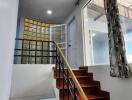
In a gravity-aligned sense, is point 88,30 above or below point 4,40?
above

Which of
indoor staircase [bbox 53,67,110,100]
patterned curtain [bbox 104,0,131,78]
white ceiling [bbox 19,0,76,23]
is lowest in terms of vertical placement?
indoor staircase [bbox 53,67,110,100]

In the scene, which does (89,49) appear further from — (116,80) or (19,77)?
(19,77)

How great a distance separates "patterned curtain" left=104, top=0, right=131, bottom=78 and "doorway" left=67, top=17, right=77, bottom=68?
9.07 ft

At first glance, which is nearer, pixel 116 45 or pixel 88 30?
pixel 116 45

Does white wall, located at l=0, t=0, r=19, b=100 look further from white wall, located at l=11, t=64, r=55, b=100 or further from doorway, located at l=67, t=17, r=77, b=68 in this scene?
doorway, located at l=67, t=17, r=77, b=68

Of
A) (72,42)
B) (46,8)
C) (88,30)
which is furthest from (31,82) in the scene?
(46,8)

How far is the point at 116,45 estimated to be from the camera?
2.34m

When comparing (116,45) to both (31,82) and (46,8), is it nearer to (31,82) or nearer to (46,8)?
(31,82)

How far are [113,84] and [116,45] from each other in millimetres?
797

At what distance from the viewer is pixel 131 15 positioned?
2.59m

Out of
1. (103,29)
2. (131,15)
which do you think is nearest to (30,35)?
(103,29)

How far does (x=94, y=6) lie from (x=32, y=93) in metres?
3.13

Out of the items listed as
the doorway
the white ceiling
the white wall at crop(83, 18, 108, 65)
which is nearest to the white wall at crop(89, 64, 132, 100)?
the white wall at crop(83, 18, 108, 65)

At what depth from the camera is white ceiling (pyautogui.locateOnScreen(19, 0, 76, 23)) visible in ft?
16.3
